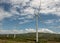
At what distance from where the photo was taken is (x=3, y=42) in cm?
3309

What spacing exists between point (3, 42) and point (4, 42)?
25 centimetres

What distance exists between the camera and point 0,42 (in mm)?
33219

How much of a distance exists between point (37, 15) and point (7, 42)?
9073 millimetres

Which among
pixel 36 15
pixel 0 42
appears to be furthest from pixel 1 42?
pixel 36 15

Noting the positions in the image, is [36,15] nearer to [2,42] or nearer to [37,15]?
[37,15]

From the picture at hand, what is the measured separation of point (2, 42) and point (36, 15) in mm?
9917

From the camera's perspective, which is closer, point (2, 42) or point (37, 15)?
point (37, 15)

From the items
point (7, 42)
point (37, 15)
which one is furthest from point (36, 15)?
point (7, 42)

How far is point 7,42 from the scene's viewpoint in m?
32.2

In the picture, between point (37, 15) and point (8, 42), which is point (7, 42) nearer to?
point (8, 42)

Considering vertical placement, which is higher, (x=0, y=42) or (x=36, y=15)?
(x=36, y=15)

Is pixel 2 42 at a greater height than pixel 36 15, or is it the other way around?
pixel 36 15

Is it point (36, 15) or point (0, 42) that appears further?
point (0, 42)

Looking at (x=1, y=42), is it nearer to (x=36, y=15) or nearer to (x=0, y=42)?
(x=0, y=42)
